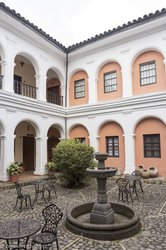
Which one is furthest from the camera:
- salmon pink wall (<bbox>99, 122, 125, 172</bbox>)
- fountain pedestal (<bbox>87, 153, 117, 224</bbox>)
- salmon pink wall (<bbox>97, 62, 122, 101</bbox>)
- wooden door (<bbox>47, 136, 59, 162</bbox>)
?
wooden door (<bbox>47, 136, 59, 162</bbox>)

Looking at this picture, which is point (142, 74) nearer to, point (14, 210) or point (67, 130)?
point (67, 130)

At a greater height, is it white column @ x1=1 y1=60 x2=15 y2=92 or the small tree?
white column @ x1=1 y1=60 x2=15 y2=92

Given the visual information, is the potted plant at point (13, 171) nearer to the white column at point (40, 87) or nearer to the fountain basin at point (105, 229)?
the white column at point (40, 87)

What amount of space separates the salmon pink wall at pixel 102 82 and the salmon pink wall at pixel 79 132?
240cm

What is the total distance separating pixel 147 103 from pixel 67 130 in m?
6.00

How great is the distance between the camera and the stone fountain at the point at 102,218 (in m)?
4.92

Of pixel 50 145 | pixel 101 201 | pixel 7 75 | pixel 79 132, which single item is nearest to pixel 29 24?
pixel 7 75

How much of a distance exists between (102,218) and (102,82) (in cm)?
1076

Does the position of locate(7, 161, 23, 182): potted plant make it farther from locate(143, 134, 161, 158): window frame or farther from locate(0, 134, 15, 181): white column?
locate(143, 134, 161, 158): window frame

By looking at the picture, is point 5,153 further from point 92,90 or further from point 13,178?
point 92,90

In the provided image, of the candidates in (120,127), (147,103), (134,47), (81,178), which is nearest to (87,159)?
(81,178)

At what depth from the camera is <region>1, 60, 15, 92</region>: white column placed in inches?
456

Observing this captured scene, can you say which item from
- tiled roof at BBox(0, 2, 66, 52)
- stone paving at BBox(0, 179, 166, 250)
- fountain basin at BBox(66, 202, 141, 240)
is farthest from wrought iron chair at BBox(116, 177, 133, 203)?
tiled roof at BBox(0, 2, 66, 52)

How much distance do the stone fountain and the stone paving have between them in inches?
5.6
